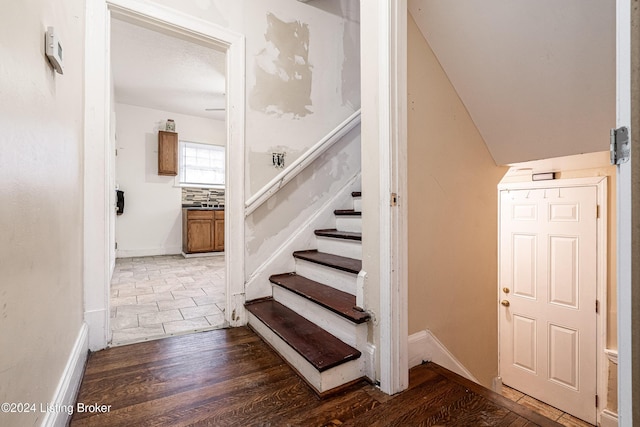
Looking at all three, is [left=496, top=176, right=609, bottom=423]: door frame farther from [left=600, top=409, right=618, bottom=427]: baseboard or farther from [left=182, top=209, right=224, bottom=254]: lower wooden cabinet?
[left=182, top=209, right=224, bottom=254]: lower wooden cabinet

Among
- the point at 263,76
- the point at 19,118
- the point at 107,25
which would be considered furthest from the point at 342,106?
the point at 19,118

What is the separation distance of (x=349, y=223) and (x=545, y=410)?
2.79 meters

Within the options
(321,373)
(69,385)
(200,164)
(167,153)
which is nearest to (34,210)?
(69,385)

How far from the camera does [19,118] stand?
779 mm

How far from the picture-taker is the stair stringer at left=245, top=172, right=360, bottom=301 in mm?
2277

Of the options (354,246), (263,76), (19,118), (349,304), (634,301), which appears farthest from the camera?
(263,76)

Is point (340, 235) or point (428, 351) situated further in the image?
point (340, 235)

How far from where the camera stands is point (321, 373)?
1.33m

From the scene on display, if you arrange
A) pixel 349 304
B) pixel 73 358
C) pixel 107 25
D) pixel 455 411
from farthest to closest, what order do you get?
pixel 107 25
pixel 349 304
pixel 73 358
pixel 455 411

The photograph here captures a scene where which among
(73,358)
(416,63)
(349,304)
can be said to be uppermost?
(416,63)

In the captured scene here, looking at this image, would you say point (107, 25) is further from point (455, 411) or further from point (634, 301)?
point (455, 411)

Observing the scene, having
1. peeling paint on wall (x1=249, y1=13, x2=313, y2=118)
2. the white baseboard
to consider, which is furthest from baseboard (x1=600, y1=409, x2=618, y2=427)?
peeling paint on wall (x1=249, y1=13, x2=313, y2=118)

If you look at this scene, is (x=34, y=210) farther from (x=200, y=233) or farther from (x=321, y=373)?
(x=200, y=233)

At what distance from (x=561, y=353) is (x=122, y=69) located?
6265 mm
